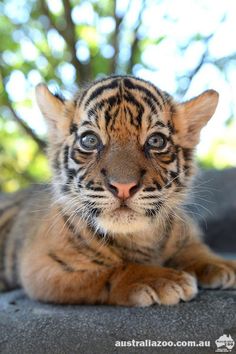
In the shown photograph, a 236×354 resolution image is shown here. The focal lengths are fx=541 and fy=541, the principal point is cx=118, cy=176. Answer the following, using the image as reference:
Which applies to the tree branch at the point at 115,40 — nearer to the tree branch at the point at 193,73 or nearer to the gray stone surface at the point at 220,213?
the tree branch at the point at 193,73

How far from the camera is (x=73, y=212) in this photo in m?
2.64

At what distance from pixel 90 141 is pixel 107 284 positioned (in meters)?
0.66

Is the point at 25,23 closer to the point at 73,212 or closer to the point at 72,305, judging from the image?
the point at 73,212

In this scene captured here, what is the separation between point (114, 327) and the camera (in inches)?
83.8

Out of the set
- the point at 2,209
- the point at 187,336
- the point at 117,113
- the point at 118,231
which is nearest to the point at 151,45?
the point at 2,209

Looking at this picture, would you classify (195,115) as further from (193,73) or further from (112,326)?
(193,73)

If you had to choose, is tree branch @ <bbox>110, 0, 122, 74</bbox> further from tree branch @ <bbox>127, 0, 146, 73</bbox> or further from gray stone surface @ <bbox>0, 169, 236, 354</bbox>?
gray stone surface @ <bbox>0, 169, 236, 354</bbox>

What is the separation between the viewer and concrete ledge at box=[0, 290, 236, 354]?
6.76 ft

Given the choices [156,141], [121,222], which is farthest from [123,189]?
[156,141]

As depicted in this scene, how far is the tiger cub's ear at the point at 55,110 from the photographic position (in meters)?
2.81

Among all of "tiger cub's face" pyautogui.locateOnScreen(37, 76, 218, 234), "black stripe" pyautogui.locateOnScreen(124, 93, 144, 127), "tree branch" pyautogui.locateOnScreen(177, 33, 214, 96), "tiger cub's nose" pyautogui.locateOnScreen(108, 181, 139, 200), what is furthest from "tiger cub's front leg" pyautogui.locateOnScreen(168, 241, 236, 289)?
"tree branch" pyautogui.locateOnScreen(177, 33, 214, 96)

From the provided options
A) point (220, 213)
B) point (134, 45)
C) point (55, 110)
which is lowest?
point (220, 213)

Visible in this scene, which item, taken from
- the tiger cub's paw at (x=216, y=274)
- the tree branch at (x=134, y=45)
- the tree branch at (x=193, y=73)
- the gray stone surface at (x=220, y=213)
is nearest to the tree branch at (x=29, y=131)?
the tree branch at (x=134, y=45)

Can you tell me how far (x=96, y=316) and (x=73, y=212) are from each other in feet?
1.91
